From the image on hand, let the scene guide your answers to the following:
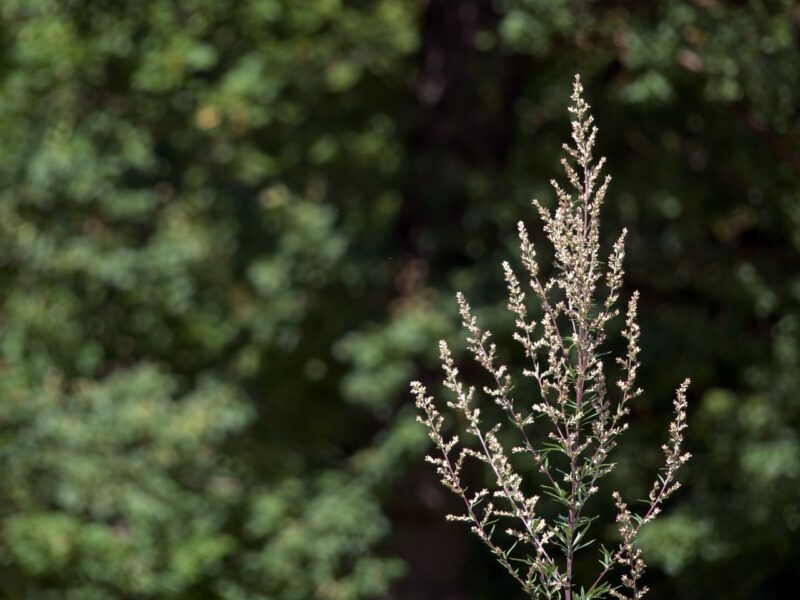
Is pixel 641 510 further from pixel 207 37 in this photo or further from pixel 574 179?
pixel 574 179

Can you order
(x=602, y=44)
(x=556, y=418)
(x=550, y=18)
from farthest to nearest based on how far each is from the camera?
(x=602, y=44) → (x=550, y=18) → (x=556, y=418)

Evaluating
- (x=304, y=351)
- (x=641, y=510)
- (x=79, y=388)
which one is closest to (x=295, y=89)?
(x=304, y=351)

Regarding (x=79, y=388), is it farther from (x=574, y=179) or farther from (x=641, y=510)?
(x=574, y=179)

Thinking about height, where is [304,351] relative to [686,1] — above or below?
below

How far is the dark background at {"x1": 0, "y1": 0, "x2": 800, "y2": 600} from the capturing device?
734 centimetres

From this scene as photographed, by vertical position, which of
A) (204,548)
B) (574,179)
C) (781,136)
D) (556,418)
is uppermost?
(781,136)

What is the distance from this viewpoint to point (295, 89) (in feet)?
25.3

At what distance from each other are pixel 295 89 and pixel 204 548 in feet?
8.79

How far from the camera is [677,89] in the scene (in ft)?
24.4

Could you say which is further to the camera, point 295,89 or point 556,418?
point 295,89

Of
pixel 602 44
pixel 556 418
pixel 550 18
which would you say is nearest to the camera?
pixel 556 418

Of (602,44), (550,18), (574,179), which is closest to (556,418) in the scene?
(574,179)

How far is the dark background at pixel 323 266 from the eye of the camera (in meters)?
7.34

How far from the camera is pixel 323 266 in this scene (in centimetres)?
768
